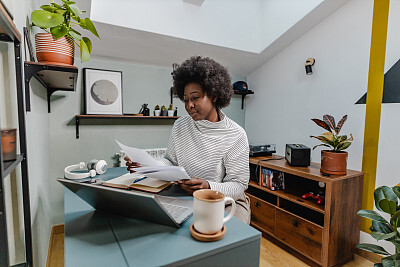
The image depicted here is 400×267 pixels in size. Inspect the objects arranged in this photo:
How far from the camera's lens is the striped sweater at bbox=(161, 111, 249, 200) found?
131cm

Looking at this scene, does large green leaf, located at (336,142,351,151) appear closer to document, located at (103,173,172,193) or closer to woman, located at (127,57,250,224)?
woman, located at (127,57,250,224)

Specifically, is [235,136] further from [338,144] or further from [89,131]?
[89,131]

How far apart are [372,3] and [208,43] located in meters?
1.54

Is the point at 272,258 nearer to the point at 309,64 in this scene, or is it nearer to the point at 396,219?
the point at 396,219

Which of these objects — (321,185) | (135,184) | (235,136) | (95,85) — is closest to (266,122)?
(321,185)

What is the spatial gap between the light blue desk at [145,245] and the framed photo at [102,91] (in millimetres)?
1800

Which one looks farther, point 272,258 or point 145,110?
point 145,110

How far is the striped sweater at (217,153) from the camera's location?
1311 millimetres

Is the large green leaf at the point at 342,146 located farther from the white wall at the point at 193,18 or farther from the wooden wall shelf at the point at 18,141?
the wooden wall shelf at the point at 18,141

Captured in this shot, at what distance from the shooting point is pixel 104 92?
246 cm

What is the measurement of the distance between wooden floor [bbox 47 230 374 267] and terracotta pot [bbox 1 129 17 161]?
179 cm

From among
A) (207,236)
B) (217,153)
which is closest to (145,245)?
(207,236)

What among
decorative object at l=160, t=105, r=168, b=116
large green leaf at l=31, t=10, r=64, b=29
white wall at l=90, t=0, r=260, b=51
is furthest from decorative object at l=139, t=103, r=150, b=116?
large green leaf at l=31, t=10, r=64, b=29

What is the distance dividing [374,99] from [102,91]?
105 inches
